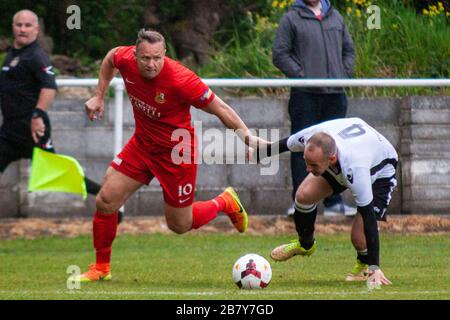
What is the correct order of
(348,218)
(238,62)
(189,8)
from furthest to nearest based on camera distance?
(189,8)
(238,62)
(348,218)

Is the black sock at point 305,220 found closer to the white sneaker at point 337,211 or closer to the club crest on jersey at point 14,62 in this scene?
the white sneaker at point 337,211

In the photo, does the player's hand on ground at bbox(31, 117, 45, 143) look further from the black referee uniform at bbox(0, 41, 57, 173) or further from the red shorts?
the red shorts

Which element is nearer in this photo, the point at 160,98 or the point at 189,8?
the point at 160,98

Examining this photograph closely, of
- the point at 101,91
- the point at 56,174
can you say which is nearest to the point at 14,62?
the point at 56,174

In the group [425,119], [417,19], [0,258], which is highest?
[417,19]

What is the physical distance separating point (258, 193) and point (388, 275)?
3.87 meters

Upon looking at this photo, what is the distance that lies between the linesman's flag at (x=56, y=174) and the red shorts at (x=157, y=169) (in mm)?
2507

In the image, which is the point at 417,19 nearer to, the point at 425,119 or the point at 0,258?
the point at 425,119

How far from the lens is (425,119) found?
14.7 m

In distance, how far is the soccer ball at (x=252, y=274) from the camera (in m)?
10.0

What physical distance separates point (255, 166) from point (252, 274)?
15.6ft

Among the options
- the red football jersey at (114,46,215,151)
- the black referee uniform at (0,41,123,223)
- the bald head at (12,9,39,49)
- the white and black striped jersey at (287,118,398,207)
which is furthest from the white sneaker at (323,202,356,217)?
the red football jersey at (114,46,215,151)

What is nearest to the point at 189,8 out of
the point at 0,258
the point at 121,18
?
the point at 121,18

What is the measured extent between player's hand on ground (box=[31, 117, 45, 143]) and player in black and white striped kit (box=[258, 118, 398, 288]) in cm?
305
